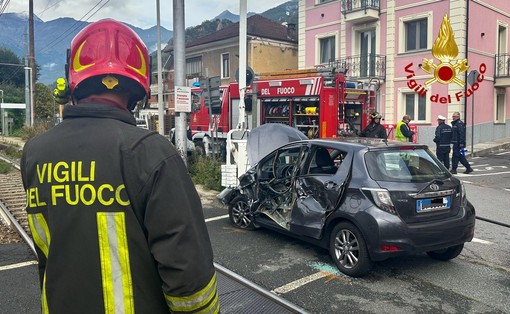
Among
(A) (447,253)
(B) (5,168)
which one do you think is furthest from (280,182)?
(B) (5,168)

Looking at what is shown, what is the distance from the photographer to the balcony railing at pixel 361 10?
81.1 ft

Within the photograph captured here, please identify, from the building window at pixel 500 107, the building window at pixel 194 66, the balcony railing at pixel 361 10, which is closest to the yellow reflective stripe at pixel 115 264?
the balcony railing at pixel 361 10

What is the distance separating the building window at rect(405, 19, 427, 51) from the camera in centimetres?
2352

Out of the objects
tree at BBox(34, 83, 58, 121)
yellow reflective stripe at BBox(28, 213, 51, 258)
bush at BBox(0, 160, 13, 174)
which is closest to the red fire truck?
bush at BBox(0, 160, 13, 174)

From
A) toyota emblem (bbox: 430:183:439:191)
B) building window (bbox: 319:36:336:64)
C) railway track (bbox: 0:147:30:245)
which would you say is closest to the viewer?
toyota emblem (bbox: 430:183:439:191)

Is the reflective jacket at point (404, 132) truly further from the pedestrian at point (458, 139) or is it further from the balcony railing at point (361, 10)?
the balcony railing at point (361, 10)

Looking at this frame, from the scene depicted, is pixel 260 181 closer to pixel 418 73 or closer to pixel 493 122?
pixel 418 73

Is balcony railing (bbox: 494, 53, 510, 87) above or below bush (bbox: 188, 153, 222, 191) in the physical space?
above

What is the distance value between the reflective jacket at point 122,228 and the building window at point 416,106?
23361 millimetres

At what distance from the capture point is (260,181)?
7121 mm

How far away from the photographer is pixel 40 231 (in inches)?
71.9

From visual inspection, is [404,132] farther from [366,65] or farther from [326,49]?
[326,49]

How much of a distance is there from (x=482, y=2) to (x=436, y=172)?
68.9ft

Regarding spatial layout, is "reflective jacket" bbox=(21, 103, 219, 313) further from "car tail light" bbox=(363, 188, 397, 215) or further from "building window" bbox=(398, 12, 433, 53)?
"building window" bbox=(398, 12, 433, 53)
